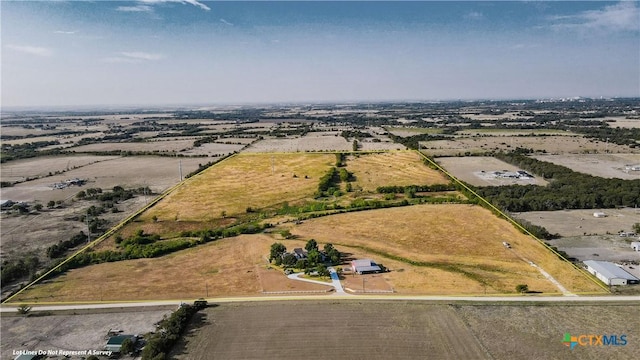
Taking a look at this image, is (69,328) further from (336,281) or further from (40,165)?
(40,165)

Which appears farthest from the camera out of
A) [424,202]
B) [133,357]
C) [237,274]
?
[424,202]

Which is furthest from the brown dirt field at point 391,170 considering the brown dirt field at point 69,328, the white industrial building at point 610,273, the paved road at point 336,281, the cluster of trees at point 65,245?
the brown dirt field at point 69,328

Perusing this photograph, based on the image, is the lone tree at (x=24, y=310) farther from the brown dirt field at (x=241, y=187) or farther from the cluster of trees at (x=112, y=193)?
the cluster of trees at (x=112, y=193)

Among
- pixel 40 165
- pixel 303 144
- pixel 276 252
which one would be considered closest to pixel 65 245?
pixel 276 252

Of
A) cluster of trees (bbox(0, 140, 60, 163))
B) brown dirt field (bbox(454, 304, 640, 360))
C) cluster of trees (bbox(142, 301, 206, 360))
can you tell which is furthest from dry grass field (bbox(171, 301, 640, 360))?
cluster of trees (bbox(0, 140, 60, 163))

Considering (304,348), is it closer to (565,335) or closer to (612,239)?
(565,335)

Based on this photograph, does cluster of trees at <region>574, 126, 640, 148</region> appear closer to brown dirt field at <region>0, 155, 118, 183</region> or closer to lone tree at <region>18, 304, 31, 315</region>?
lone tree at <region>18, 304, 31, 315</region>

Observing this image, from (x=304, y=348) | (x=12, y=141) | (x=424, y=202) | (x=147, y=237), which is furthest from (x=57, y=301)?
(x=12, y=141)
